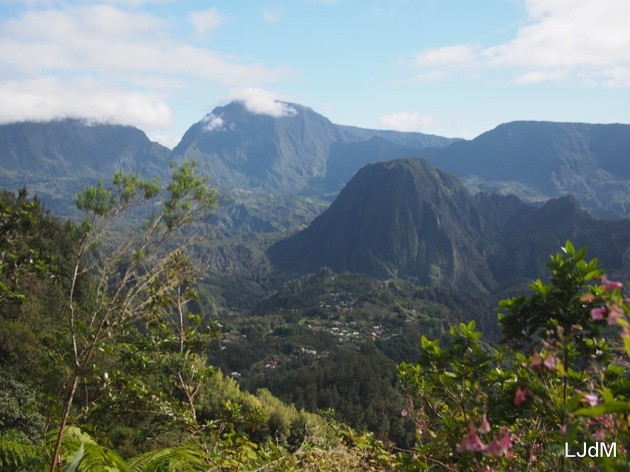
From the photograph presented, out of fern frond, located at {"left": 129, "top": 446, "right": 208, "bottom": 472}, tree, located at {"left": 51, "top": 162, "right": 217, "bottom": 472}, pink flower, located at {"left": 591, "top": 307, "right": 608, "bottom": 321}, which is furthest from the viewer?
tree, located at {"left": 51, "top": 162, "right": 217, "bottom": 472}

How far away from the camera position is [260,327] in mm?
137500

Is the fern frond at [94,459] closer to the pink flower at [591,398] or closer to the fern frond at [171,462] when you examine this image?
the fern frond at [171,462]

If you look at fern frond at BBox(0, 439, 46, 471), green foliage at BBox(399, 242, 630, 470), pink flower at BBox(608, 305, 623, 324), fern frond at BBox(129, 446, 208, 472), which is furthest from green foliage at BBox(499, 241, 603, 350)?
fern frond at BBox(0, 439, 46, 471)

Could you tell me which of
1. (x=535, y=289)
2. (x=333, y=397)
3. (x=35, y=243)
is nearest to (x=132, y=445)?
(x=535, y=289)

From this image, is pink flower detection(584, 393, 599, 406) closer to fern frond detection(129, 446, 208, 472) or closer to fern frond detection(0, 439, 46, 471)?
fern frond detection(129, 446, 208, 472)

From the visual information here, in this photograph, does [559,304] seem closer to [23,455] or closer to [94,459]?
[94,459]

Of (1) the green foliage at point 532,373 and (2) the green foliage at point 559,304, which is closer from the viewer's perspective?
(1) the green foliage at point 532,373

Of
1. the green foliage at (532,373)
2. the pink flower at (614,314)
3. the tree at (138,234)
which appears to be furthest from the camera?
the tree at (138,234)

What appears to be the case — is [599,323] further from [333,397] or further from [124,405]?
[333,397]

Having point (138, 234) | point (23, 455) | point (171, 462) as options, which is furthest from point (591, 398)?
point (138, 234)

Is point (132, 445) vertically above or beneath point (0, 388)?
beneath

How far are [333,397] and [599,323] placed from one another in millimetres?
57304

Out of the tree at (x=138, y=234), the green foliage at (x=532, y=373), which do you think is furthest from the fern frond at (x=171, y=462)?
the green foliage at (x=532, y=373)

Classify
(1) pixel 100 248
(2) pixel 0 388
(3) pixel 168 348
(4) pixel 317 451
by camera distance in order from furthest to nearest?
(2) pixel 0 388
(3) pixel 168 348
(1) pixel 100 248
(4) pixel 317 451
